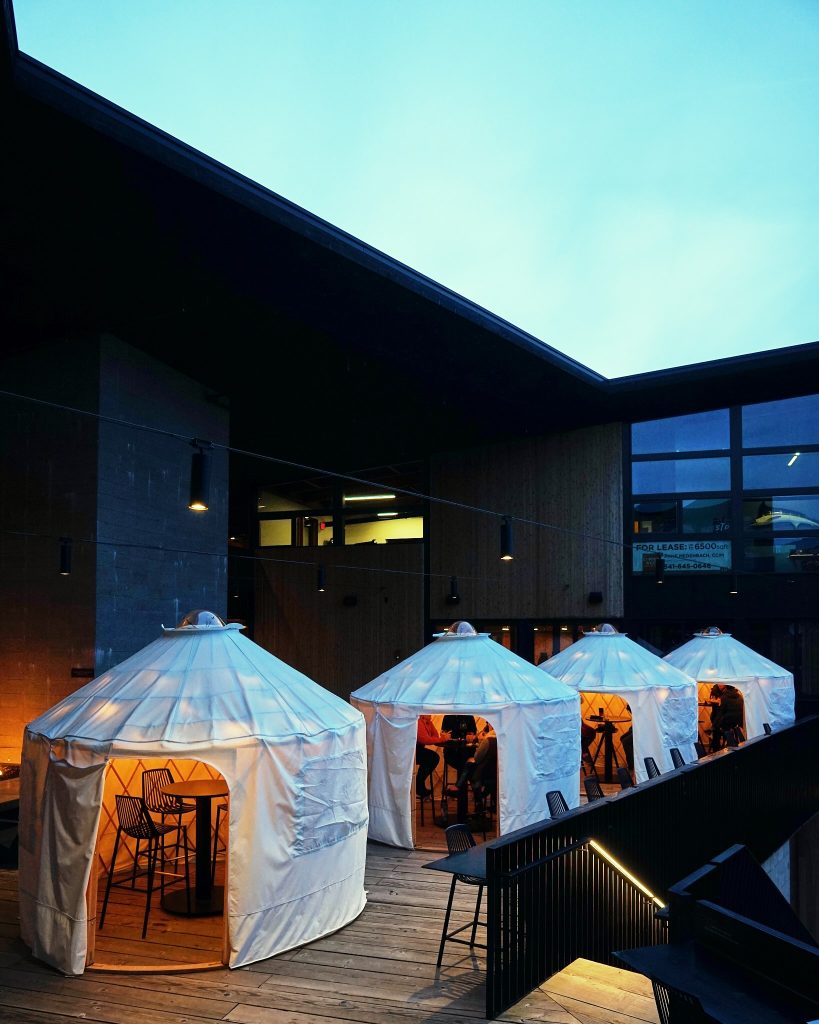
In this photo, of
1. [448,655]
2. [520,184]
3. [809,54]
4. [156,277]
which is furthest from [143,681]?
[520,184]

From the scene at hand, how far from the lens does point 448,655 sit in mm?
9766

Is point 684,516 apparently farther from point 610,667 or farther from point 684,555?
point 610,667

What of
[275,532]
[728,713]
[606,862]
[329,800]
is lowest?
[728,713]

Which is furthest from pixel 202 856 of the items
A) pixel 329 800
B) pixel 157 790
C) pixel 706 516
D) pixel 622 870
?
pixel 706 516

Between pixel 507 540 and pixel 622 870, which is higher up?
pixel 507 540

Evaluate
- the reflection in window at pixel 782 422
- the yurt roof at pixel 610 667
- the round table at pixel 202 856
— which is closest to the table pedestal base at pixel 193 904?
the round table at pixel 202 856

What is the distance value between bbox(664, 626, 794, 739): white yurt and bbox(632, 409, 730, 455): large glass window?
3595 mm

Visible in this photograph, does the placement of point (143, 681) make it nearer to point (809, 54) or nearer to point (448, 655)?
point (448, 655)

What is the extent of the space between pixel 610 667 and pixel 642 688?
21.4 inches

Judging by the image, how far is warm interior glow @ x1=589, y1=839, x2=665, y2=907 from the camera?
611 cm

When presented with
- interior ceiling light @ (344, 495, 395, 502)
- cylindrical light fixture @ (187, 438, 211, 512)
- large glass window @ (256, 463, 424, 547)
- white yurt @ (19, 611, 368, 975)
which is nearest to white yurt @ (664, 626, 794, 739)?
large glass window @ (256, 463, 424, 547)

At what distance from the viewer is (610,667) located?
12062 mm

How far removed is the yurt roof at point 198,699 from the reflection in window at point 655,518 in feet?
33.7

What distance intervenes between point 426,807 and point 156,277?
7.07 meters
